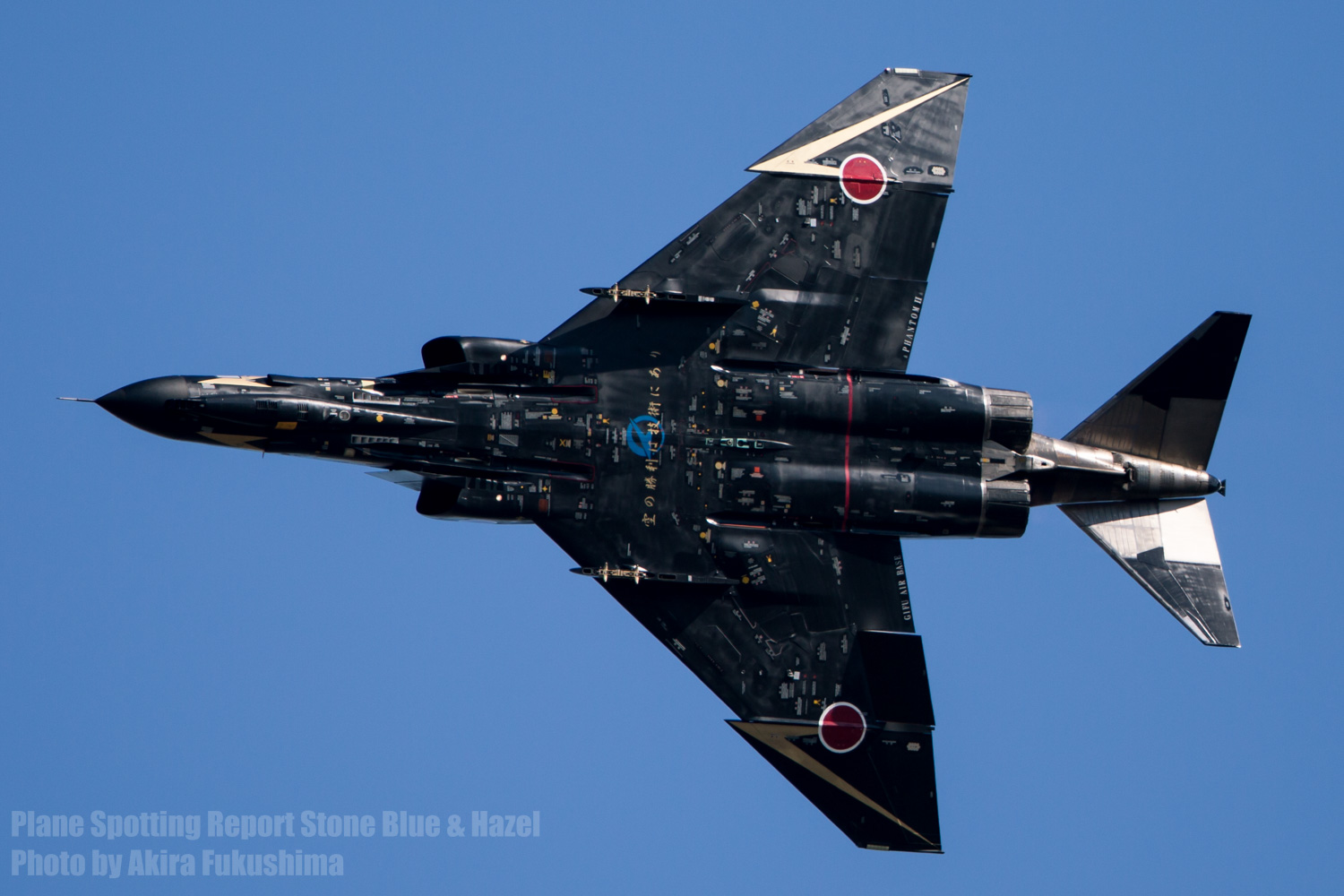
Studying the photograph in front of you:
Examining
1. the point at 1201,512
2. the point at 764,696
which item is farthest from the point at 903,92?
the point at 764,696

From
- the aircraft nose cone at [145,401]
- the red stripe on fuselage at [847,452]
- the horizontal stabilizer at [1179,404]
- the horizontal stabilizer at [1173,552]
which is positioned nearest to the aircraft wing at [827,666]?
the red stripe on fuselage at [847,452]

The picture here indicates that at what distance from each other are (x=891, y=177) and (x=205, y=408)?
42.1 feet

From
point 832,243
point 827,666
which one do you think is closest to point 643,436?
point 832,243

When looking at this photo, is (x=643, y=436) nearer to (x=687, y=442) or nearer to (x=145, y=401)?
(x=687, y=442)

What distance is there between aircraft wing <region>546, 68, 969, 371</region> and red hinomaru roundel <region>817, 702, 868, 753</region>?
243 inches

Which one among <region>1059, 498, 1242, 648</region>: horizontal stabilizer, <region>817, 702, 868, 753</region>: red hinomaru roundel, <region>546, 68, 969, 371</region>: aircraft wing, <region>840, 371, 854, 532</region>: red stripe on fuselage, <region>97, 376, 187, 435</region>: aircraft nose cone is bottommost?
<region>817, 702, 868, 753</region>: red hinomaru roundel

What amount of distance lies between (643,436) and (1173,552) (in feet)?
32.6

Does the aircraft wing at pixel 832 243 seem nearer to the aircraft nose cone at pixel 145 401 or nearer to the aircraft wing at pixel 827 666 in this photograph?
the aircraft wing at pixel 827 666

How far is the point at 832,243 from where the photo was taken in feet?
98.7

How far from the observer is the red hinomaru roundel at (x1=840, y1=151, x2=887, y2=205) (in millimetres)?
30281

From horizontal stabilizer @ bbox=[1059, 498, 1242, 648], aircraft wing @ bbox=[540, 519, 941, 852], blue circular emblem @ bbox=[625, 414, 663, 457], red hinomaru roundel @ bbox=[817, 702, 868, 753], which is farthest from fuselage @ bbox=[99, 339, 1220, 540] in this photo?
red hinomaru roundel @ bbox=[817, 702, 868, 753]

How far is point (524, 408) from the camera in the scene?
28609 millimetres

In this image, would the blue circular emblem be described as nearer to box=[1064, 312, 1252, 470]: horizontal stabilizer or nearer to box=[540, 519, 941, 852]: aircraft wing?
box=[540, 519, 941, 852]: aircraft wing

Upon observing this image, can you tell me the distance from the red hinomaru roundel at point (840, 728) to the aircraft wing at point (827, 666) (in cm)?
4
